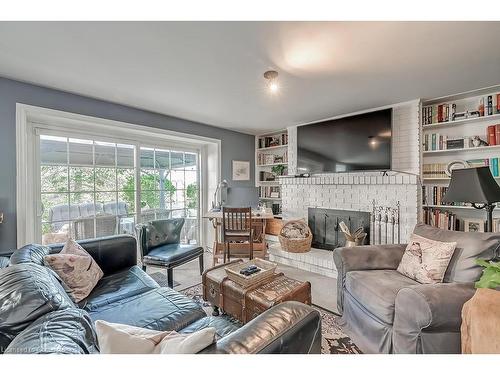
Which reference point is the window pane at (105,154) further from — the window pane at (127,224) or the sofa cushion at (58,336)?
the sofa cushion at (58,336)

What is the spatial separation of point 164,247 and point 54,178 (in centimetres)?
146

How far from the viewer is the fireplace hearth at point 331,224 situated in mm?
3237

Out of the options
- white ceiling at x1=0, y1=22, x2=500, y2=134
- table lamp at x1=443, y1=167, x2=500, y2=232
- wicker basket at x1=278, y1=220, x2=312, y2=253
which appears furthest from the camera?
wicker basket at x1=278, y1=220, x2=312, y2=253

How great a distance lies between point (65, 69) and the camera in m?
1.97

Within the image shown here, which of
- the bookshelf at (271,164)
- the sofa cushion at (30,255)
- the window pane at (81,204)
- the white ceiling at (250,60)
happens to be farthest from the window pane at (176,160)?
the sofa cushion at (30,255)

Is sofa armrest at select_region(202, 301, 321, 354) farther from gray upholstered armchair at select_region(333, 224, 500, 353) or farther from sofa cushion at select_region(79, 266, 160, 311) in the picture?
sofa cushion at select_region(79, 266, 160, 311)

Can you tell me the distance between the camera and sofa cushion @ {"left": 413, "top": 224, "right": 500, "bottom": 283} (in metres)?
1.58

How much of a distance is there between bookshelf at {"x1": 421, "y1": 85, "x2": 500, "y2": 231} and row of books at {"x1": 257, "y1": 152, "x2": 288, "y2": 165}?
2.05 meters

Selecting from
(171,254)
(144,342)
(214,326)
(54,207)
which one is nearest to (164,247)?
(171,254)

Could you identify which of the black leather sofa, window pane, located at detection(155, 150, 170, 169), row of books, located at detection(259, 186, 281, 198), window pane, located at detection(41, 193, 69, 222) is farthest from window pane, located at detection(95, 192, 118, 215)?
row of books, located at detection(259, 186, 281, 198)

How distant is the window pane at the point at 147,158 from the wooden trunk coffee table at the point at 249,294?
83.7 inches

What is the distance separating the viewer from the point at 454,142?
274 centimetres
